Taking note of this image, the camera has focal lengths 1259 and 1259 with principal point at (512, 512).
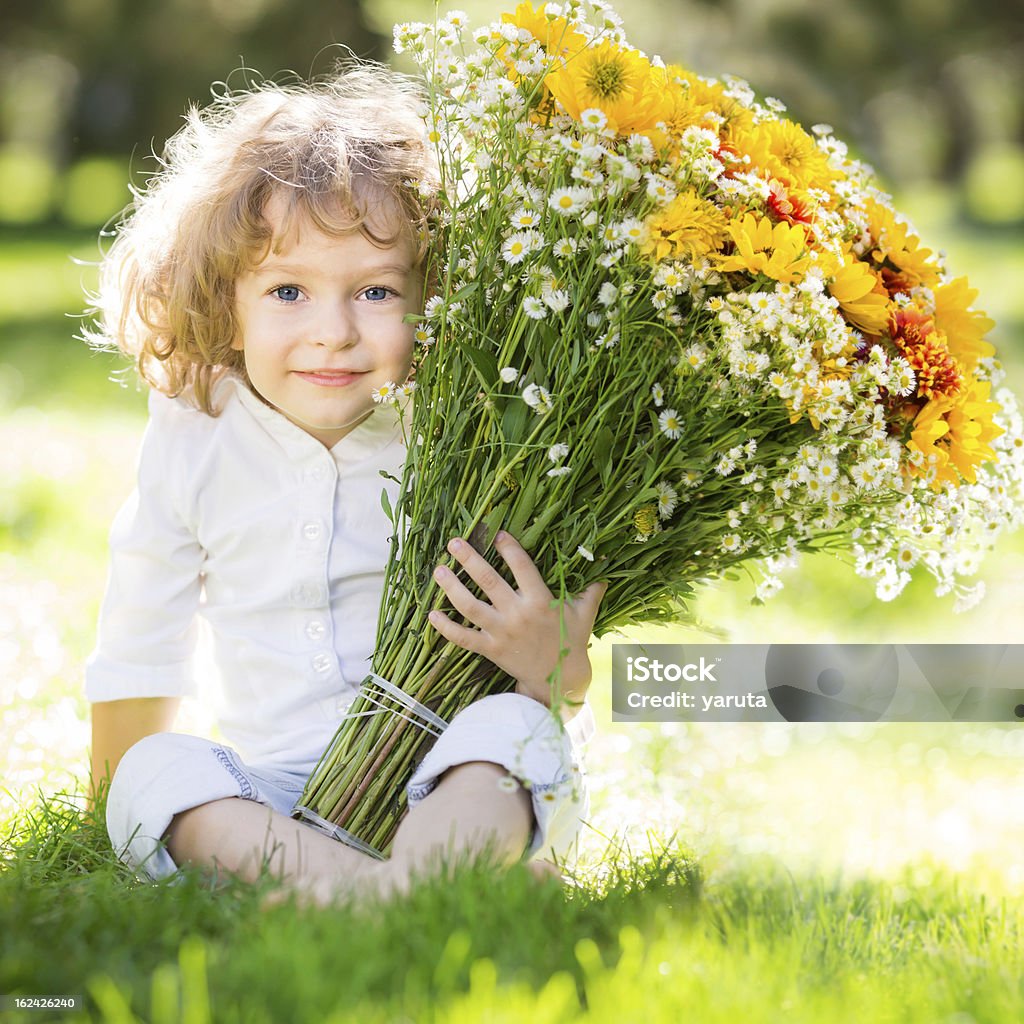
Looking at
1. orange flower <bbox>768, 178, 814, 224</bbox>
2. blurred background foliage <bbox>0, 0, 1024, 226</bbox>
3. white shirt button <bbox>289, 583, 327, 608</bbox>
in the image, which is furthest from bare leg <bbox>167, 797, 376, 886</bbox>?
blurred background foliage <bbox>0, 0, 1024, 226</bbox>

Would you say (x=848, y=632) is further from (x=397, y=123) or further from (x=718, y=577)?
(x=397, y=123)

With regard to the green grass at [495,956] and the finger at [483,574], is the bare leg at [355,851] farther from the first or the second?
the finger at [483,574]

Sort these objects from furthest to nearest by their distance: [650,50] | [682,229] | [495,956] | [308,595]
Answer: [650,50] → [308,595] → [682,229] → [495,956]

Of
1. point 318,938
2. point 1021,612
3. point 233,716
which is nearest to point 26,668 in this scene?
point 233,716

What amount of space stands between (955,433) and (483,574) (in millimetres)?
647

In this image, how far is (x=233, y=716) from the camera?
2057 mm

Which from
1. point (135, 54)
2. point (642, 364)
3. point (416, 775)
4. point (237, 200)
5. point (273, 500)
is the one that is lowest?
point (416, 775)

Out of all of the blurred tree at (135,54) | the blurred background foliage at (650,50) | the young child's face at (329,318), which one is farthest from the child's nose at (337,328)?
the blurred tree at (135,54)

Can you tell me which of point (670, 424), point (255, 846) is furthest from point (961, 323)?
point (255, 846)

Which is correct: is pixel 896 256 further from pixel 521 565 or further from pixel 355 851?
pixel 355 851

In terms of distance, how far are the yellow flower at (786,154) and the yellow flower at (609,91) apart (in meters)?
0.13

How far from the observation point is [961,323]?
175 centimetres

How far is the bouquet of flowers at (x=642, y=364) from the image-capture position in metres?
1.54

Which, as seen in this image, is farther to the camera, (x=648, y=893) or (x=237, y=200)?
(x=237, y=200)
